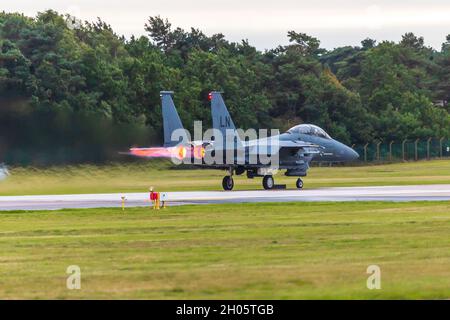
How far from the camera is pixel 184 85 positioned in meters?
103

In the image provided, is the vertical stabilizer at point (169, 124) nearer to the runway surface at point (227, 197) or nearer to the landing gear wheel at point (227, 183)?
the landing gear wheel at point (227, 183)

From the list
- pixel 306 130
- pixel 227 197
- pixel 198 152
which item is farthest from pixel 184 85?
pixel 227 197

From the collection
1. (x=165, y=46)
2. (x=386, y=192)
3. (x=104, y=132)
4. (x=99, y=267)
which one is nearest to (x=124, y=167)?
(x=104, y=132)

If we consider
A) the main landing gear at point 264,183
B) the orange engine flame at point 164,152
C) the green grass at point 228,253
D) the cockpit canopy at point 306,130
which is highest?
the cockpit canopy at point 306,130

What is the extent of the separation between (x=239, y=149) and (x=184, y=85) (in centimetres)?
4398

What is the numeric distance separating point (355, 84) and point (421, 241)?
385ft

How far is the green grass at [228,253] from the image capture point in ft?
67.2

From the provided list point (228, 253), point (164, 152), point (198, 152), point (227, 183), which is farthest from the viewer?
point (227, 183)

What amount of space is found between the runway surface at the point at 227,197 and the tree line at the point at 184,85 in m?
2.65

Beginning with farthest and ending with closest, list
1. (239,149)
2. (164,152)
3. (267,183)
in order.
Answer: (267,183), (239,149), (164,152)

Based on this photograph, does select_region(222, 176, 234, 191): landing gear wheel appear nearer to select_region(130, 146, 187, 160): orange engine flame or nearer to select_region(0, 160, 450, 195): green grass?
select_region(0, 160, 450, 195): green grass

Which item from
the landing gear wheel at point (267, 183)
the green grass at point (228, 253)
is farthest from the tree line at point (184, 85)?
the green grass at point (228, 253)

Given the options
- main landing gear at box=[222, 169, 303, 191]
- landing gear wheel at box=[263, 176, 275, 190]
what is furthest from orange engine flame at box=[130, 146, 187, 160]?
landing gear wheel at box=[263, 176, 275, 190]

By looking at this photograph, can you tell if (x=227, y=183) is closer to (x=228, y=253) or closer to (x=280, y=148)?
(x=280, y=148)
